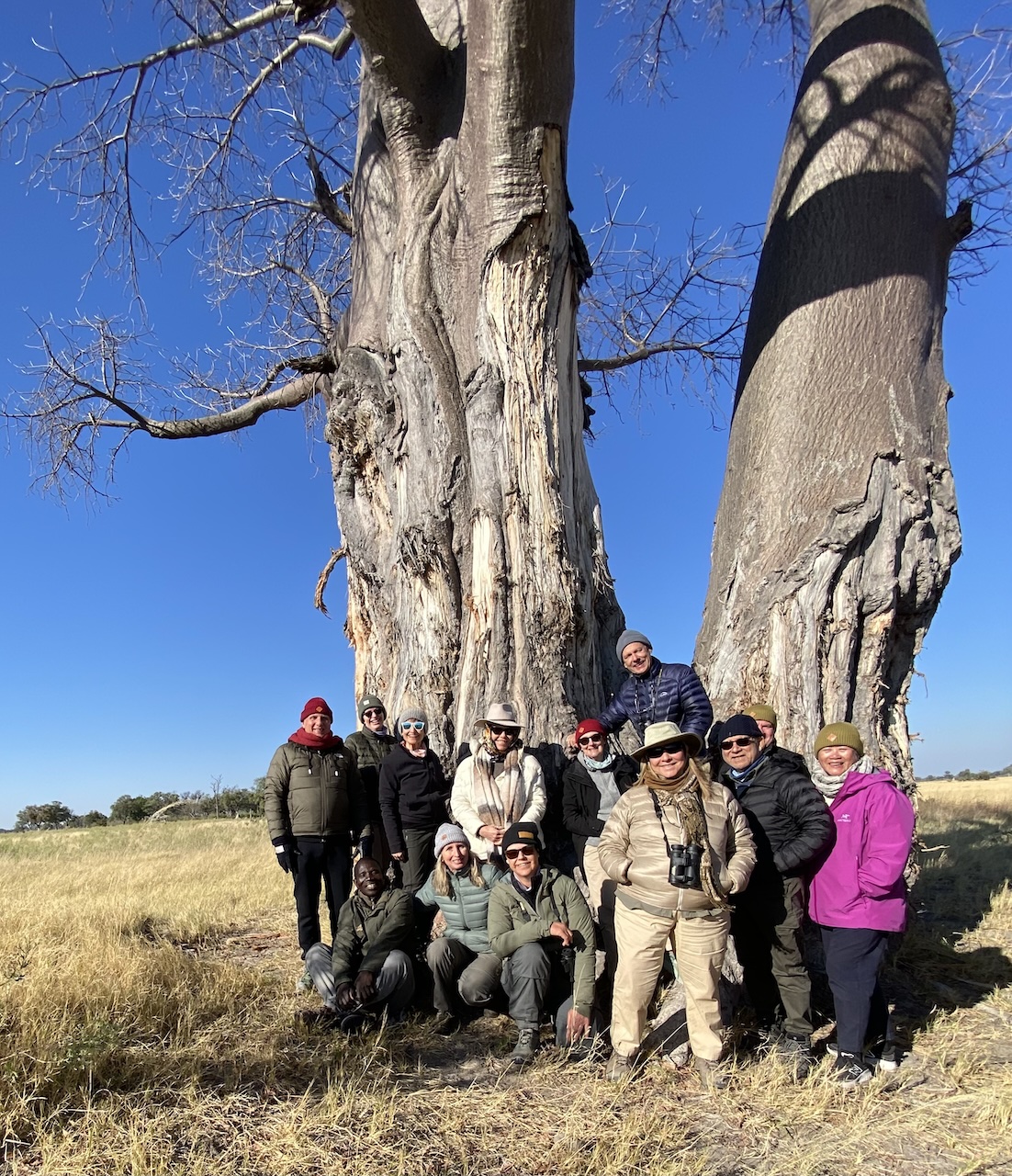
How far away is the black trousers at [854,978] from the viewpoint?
361cm

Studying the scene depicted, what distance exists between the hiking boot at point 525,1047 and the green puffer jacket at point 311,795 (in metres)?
1.63

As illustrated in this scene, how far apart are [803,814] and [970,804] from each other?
13721mm

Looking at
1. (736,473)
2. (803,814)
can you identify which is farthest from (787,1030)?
(736,473)

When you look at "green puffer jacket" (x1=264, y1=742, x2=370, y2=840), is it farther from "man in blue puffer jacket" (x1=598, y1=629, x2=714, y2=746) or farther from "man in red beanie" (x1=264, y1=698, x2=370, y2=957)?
"man in blue puffer jacket" (x1=598, y1=629, x2=714, y2=746)

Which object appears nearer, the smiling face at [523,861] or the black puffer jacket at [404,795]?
the smiling face at [523,861]

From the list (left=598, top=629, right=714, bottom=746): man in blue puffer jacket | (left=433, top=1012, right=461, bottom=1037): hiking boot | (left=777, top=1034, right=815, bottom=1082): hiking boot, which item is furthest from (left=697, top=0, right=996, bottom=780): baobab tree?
(left=433, top=1012, right=461, bottom=1037): hiking boot

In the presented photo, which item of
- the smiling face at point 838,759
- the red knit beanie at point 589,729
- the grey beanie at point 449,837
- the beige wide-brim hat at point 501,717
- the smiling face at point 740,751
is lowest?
the grey beanie at point 449,837

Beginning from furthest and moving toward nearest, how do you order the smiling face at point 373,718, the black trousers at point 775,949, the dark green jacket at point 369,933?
the smiling face at point 373,718
the dark green jacket at point 369,933
the black trousers at point 775,949

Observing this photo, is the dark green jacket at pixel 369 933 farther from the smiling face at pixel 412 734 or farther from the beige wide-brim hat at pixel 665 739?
the beige wide-brim hat at pixel 665 739

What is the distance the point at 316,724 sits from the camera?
16.6 feet

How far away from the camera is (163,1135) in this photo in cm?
291

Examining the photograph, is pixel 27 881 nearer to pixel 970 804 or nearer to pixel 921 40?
pixel 921 40

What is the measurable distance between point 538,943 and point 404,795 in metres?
1.20

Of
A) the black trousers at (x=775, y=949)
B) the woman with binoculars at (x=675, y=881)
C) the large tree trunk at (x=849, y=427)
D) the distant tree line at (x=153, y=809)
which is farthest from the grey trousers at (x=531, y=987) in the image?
the distant tree line at (x=153, y=809)
